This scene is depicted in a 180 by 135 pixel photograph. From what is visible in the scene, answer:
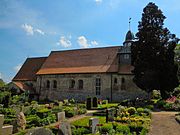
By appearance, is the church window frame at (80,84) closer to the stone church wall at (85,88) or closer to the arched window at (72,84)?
the stone church wall at (85,88)

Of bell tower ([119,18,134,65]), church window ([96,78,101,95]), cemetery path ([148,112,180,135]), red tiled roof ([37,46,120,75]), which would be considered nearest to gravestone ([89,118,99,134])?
cemetery path ([148,112,180,135])

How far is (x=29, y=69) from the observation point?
1732 inches

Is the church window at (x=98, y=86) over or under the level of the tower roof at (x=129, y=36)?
under

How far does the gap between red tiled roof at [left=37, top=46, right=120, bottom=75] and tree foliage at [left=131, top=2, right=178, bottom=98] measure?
5.49 metres

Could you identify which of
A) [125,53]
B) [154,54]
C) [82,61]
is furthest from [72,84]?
[154,54]

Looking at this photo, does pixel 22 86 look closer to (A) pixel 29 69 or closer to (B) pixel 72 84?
(A) pixel 29 69

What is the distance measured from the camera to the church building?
33594 millimetres

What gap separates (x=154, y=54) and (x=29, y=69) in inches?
997

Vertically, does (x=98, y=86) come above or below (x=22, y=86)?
below

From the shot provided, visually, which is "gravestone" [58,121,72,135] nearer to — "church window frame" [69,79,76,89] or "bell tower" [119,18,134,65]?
"bell tower" [119,18,134,65]

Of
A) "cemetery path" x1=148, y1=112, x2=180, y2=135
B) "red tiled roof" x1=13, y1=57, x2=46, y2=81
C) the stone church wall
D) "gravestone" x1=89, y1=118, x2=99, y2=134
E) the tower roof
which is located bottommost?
"cemetery path" x1=148, y1=112, x2=180, y2=135

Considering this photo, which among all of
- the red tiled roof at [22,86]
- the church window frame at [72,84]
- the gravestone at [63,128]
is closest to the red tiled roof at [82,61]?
the church window frame at [72,84]

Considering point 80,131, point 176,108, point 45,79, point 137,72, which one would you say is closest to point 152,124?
point 80,131

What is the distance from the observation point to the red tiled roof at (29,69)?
42.3 metres
